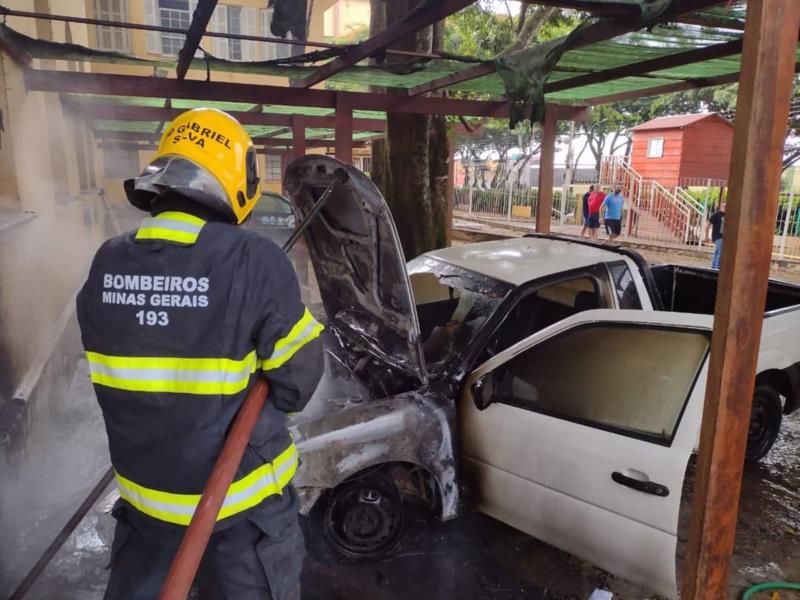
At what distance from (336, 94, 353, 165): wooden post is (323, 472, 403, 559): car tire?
3.40 meters

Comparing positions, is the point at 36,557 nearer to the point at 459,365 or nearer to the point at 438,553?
the point at 438,553

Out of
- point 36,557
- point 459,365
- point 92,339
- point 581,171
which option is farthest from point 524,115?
point 581,171

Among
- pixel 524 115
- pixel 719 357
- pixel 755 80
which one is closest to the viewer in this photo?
pixel 755 80

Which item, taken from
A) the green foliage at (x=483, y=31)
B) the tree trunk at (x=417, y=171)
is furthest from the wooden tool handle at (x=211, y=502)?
the green foliage at (x=483, y=31)

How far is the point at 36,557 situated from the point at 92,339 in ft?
7.50

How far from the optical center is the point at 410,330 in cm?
319

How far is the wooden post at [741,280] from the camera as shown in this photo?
159 centimetres

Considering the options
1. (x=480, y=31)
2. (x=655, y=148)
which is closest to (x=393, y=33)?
(x=480, y=31)

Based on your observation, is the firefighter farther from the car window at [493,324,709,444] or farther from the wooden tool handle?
the car window at [493,324,709,444]

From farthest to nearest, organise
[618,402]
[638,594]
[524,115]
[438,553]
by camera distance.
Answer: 1. [524,115]
2. [438,553]
3. [638,594]
4. [618,402]

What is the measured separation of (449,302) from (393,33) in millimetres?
1843

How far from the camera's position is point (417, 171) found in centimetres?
759

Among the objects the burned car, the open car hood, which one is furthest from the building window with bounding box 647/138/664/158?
the open car hood

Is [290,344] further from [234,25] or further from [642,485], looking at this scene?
[234,25]
